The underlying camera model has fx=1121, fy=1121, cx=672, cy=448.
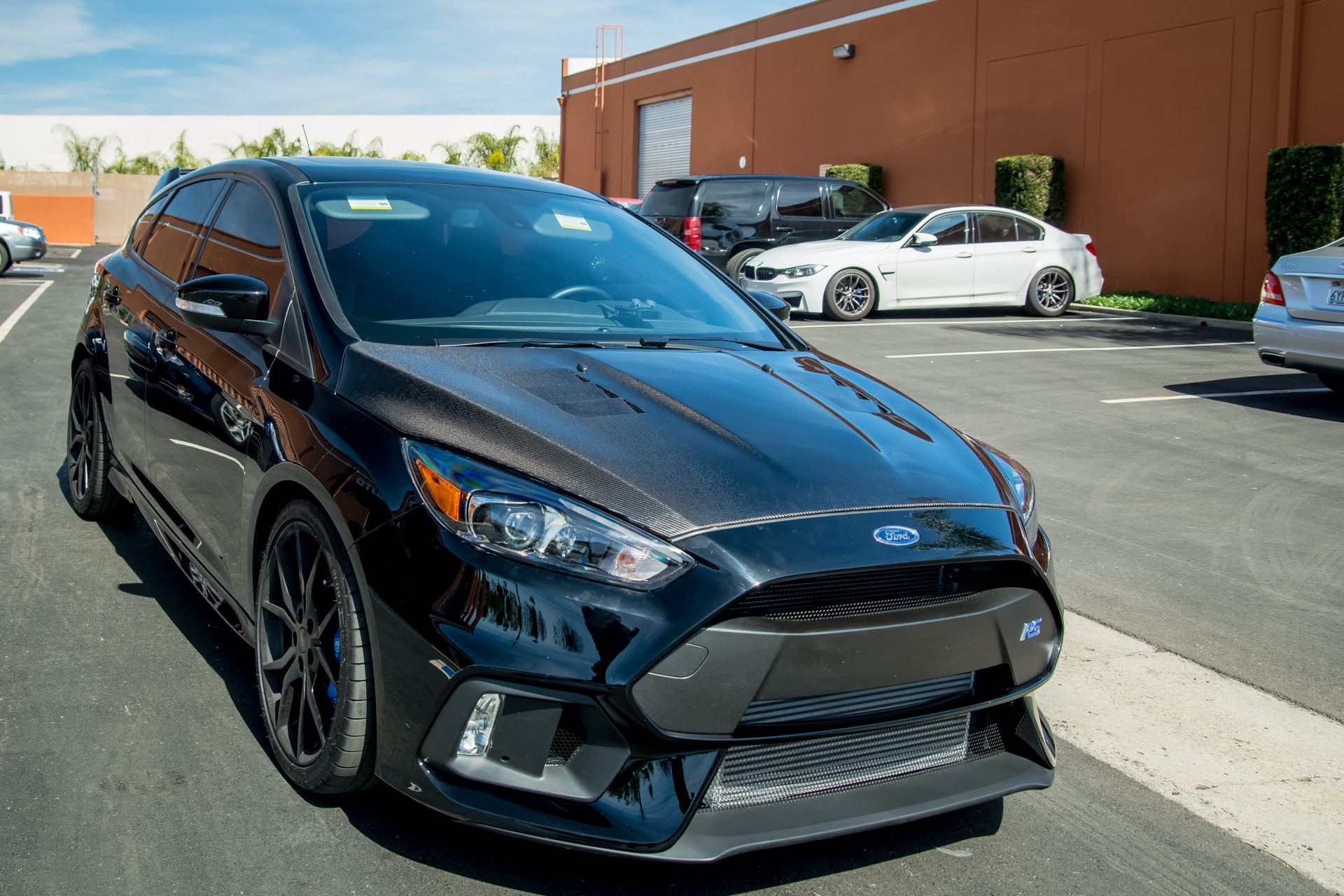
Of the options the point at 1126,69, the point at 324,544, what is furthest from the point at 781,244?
the point at 324,544

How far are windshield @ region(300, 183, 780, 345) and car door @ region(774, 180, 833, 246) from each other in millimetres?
12518

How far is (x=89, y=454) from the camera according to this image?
15.8 ft

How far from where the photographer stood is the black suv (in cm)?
1597

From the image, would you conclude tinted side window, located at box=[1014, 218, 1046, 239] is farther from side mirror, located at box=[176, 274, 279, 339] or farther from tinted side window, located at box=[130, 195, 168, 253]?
side mirror, located at box=[176, 274, 279, 339]

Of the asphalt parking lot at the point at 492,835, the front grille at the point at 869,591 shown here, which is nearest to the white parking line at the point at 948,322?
the asphalt parking lot at the point at 492,835

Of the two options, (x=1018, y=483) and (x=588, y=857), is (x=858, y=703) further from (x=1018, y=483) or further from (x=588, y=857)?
(x=1018, y=483)

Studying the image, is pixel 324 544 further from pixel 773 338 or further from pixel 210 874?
pixel 773 338

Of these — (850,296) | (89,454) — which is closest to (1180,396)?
(850,296)

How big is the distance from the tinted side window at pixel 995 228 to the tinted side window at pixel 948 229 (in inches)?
9.5

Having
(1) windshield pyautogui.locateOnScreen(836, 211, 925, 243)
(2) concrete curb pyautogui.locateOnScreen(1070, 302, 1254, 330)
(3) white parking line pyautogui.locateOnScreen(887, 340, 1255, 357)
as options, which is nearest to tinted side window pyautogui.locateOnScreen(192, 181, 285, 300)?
(3) white parking line pyautogui.locateOnScreen(887, 340, 1255, 357)

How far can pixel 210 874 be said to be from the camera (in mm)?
2359

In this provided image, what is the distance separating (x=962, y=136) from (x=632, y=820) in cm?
2047

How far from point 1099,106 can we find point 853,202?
4.57 meters

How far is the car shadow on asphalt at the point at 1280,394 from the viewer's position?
8453mm
